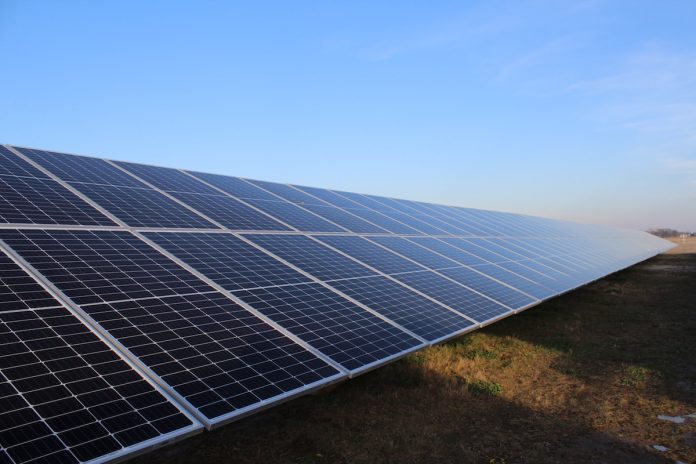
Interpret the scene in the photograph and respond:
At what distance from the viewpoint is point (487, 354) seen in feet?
49.5

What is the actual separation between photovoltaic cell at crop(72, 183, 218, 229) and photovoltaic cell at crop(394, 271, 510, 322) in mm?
5716

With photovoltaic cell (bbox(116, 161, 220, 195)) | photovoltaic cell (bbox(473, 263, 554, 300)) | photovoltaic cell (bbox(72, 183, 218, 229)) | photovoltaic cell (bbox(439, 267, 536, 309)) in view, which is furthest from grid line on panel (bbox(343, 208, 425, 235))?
photovoltaic cell (bbox(72, 183, 218, 229))

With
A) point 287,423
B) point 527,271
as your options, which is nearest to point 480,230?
point 527,271

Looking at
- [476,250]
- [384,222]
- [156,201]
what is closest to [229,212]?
[156,201]

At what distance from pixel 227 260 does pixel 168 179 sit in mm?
7701

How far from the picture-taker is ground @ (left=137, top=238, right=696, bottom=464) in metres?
8.76

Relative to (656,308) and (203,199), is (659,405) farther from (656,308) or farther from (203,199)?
(656,308)

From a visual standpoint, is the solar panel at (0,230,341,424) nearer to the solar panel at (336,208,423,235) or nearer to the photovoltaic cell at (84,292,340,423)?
the photovoltaic cell at (84,292,340,423)

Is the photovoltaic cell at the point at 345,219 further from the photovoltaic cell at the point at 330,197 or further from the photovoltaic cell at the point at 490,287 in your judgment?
the photovoltaic cell at the point at 490,287

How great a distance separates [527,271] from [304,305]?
13.0 m

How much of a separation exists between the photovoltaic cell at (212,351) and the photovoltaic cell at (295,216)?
753 cm

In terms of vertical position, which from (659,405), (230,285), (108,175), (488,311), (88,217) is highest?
(108,175)

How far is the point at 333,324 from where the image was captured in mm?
8359

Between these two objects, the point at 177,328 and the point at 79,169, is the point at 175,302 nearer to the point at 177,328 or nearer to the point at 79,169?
the point at 177,328
